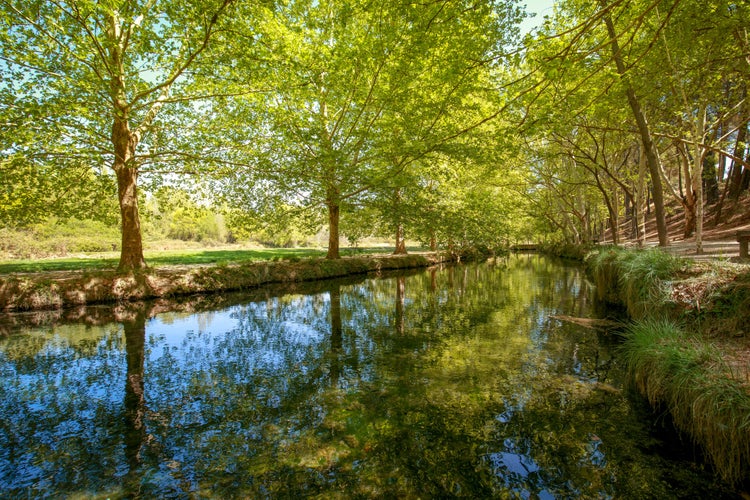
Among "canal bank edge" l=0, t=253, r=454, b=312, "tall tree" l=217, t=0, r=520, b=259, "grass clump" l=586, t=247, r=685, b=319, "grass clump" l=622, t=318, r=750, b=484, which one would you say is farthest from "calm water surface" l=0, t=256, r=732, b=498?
"tall tree" l=217, t=0, r=520, b=259

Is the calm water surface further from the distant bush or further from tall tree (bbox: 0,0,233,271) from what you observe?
the distant bush

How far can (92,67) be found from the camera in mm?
10711

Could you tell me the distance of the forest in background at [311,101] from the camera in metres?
9.15

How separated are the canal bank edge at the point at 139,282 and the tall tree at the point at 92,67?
99 centimetres

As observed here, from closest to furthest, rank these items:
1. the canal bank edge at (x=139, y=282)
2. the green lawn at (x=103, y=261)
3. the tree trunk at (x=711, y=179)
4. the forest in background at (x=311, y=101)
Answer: the forest in background at (x=311, y=101) → the canal bank edge at (x=139, y=282) → the green lawn at (x=103, y=261) → the tree trunk at (x=711, y=179)

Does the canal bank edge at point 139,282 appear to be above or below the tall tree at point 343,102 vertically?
below

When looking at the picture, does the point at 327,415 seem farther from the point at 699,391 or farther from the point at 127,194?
the point at 127,194

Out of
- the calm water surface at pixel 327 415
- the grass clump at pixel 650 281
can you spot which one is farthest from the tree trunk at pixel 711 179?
the calm water surface at pixel 327 415

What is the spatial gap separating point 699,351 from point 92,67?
15.3 metres

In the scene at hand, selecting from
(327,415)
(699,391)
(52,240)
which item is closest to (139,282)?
(327,415)

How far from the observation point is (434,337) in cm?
864

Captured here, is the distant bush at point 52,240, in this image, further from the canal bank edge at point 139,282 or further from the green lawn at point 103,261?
the canal bank edge at point 139,282

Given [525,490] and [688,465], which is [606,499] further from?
[688,465]

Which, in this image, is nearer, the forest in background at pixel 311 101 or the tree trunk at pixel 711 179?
the forest in background at pixel 311 101
